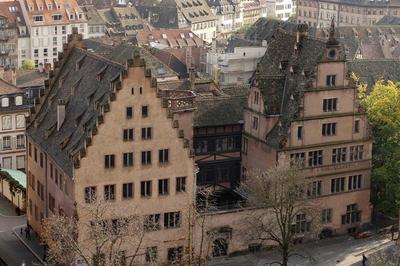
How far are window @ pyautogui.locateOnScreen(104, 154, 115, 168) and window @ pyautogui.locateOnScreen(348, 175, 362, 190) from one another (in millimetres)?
35344

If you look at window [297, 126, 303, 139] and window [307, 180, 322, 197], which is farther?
window [307, 180, 322, 197]

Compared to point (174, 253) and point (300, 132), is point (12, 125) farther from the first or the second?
point (300, 132)

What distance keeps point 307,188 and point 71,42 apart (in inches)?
1521

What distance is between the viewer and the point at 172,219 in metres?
117

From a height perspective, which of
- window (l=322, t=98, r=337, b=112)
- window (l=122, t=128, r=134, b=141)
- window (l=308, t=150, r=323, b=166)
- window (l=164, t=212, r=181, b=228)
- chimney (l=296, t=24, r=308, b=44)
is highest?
chimney (l=296, t=24, r=308, b=44)

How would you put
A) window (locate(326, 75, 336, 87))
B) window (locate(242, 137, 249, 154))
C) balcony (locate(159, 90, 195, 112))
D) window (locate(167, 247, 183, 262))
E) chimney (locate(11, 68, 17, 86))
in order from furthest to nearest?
chimney (locate(11, 68, 17, 86)), window (locate(242, 137, 249, 154)), window (locate(326, 75, 336, 87)), balcony (locate(159, 90, 195, 112)), window (locate(167, 247, 183, 262))

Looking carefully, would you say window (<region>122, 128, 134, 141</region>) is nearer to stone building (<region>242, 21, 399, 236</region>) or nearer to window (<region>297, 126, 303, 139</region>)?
stone building (<region>242, 21, 399, 236</region>)

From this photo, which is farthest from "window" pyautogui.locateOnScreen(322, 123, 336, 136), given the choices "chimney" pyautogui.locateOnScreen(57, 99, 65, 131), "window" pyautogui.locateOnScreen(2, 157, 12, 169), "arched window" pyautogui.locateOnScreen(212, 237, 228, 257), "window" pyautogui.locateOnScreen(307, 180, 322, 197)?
"window" pyautogui.locateOnScreen(2, 157, 12, 169)

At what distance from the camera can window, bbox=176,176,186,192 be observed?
381 ft

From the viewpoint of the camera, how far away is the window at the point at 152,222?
115 metres

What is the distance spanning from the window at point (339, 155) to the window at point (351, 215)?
6.86m

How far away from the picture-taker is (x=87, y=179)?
4377 inches

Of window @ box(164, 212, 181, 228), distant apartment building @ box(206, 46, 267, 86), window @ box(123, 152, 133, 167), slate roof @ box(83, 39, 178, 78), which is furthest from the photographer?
distant apartment building @ box(206, 46, 267, 86)

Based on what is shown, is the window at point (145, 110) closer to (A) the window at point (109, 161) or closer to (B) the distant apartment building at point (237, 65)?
(A) the window at point (109, 161)
